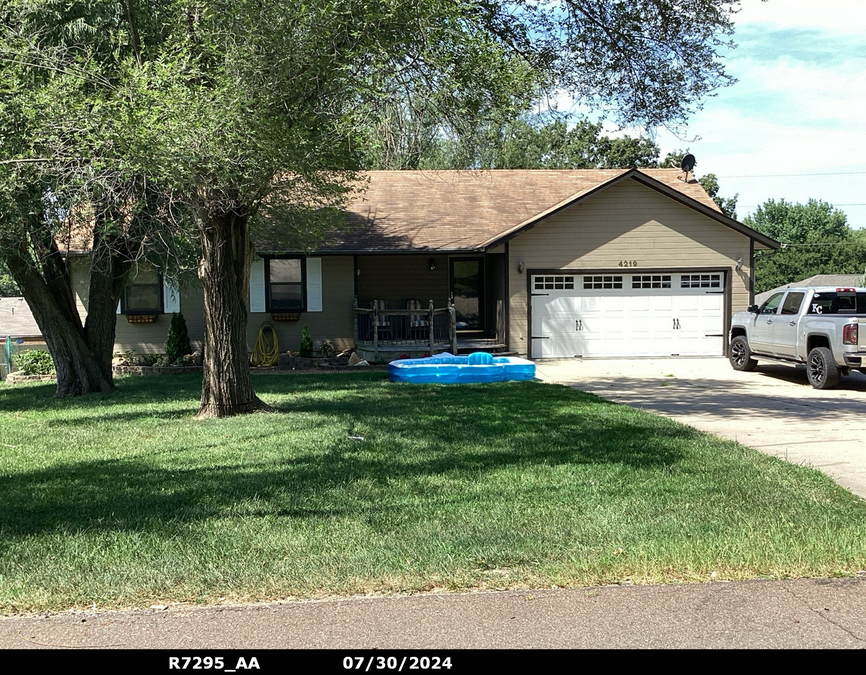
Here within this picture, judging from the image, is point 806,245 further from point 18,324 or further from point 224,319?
point 224,319

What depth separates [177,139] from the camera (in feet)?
28.3

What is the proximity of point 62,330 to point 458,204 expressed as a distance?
11.2m

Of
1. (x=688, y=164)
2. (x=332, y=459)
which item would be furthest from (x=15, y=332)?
(x=332, y=459)

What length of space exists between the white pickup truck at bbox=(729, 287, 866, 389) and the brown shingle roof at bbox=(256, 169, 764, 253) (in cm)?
414

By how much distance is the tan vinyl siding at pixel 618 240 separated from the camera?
20.2 m

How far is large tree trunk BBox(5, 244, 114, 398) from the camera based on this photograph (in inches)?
579

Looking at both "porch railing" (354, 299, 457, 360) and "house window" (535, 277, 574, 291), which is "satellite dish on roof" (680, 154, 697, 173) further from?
"porch railing" (354, 299, 457, 360)

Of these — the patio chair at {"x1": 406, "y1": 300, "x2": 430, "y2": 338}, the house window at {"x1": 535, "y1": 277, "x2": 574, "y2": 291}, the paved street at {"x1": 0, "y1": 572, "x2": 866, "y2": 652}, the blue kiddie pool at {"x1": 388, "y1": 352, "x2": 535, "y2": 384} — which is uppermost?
the house window at {"x1": 535, "y1": 277, "x2": 574, "y2": 291}

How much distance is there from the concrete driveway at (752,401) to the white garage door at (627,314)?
0.67 m

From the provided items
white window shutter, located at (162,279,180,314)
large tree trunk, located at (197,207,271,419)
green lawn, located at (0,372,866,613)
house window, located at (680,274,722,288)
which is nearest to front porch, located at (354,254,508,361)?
white window shutter, located at (162,279,180,314)

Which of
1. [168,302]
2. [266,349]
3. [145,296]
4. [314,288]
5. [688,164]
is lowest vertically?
[266,349]

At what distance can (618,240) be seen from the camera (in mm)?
20281

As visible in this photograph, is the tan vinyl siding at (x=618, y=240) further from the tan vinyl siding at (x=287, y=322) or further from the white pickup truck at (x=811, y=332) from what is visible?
the tan vinyl siding at (x=287, y=322)

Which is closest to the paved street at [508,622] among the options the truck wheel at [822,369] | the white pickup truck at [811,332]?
the white pickup truck at [811,332]
